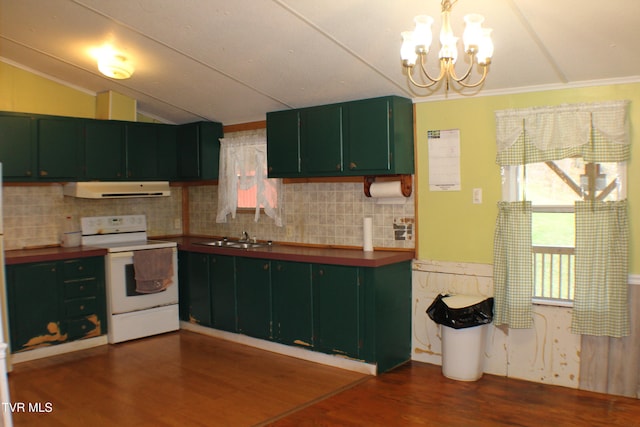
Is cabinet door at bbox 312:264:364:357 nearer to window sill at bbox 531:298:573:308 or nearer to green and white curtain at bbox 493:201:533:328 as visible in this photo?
green and white curtain at bbox 493:201:533:328

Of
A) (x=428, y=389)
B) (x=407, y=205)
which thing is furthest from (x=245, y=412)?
(x=407, y=205)

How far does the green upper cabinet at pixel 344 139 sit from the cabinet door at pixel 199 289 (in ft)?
3.92

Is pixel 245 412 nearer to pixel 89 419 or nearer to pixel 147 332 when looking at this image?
pixel 89 419

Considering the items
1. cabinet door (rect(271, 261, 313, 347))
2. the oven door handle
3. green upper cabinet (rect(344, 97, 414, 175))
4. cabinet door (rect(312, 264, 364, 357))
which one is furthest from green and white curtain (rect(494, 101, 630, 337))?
the oven door handle

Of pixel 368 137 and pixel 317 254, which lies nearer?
pixel 368 137

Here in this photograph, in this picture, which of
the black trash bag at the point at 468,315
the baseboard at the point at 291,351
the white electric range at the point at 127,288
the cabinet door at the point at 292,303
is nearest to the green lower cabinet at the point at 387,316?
the baseboard at the point at 291,351

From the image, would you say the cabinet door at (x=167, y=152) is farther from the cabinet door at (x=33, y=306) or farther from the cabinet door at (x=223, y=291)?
the cabinet door at (x=33, y=306)

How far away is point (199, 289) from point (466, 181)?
2822 mm

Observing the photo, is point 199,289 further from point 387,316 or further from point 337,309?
point 387,316

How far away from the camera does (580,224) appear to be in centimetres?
367

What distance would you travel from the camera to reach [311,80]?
4203 mm

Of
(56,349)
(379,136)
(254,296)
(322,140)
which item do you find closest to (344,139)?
(322,140)

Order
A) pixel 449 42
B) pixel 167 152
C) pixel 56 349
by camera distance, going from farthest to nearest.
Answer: pixel 167 152
pixel 56 349
pixel 449 42

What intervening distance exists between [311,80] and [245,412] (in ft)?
8.17
